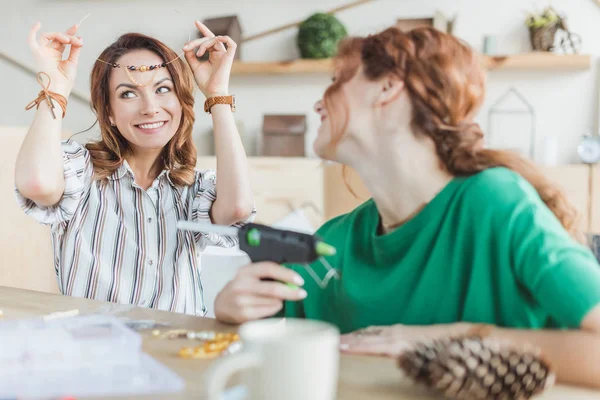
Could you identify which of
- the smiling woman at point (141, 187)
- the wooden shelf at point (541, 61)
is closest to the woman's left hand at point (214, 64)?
the smiling woman at point (141, 187)

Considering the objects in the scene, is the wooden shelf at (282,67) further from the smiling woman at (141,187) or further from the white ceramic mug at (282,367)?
the white ceramic mug at (282,367)

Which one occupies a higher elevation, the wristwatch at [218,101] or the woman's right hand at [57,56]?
the woman's right hand at [57,56]

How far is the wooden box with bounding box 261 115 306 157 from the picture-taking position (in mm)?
3273

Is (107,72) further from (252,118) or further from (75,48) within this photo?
(252,118)

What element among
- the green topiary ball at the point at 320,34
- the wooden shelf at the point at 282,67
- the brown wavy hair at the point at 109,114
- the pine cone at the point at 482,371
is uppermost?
the green topiary ball at the point at 320,34

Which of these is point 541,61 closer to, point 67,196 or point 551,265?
point 67,196

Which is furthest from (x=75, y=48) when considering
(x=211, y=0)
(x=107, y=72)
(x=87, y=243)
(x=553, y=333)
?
(x=211, y=0)

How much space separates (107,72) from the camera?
4.89 feet

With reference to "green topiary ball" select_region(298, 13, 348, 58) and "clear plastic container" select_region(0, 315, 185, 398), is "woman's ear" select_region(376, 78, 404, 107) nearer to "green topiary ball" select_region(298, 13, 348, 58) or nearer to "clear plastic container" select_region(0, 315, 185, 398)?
"clear plastic container" select_region(0, 315, 185, 398)

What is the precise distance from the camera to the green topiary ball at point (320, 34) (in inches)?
122

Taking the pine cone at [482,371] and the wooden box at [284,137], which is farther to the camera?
the wooden box at [284,137]

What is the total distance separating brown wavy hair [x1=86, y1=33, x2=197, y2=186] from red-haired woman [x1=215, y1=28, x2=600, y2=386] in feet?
2.03

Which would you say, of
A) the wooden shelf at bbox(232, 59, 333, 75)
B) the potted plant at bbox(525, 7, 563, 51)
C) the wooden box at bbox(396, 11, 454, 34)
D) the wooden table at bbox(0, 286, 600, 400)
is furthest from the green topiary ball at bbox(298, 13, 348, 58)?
the wooden table at bbox(0, 286, 600, 400)

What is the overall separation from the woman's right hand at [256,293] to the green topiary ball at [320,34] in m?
2.35
